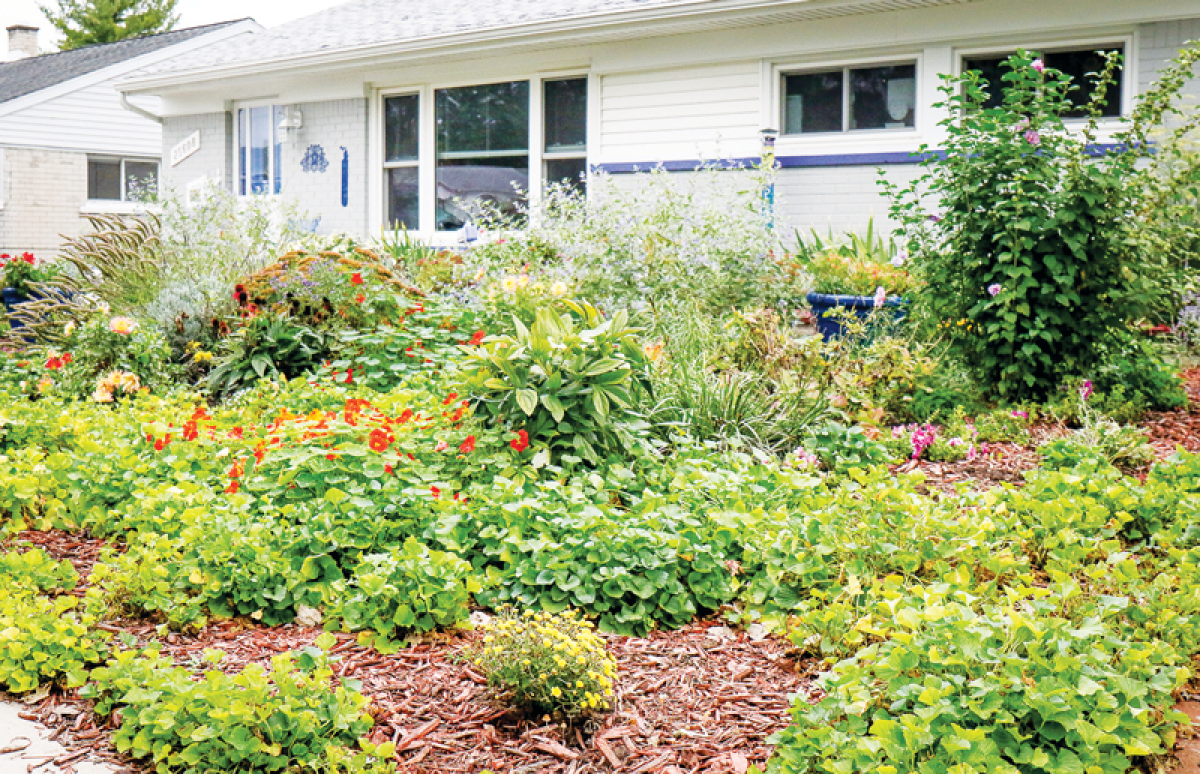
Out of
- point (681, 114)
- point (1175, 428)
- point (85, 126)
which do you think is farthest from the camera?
point (85, 126)

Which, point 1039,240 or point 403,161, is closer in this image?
point 1039,240

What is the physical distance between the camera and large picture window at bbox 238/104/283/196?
13102mm

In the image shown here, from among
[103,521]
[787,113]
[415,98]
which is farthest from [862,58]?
[103,521]

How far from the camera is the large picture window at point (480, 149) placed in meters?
11.1

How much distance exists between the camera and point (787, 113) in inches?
368

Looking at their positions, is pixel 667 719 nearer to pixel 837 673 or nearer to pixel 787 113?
pixel 837 673

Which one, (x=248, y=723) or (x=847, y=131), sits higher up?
(x=847, y=131)

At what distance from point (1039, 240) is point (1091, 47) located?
348 centimetres

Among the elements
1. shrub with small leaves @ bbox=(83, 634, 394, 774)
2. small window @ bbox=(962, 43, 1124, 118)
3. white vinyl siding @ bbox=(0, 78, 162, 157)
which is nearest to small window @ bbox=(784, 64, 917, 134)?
small window @ bbox=(962, 43, 1124, 118)

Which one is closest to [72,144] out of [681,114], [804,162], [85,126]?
[85,126]

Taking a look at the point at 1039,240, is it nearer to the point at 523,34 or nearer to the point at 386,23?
the point at 523,34

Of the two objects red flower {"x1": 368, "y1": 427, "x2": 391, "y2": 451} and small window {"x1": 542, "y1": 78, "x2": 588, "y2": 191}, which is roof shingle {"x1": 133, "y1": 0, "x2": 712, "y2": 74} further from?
red flower {"x1": 368, "y1": 427, "x2": 391, "y2": 451}

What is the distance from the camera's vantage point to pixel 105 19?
30.7m

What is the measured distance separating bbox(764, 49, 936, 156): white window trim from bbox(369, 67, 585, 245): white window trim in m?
1.97
